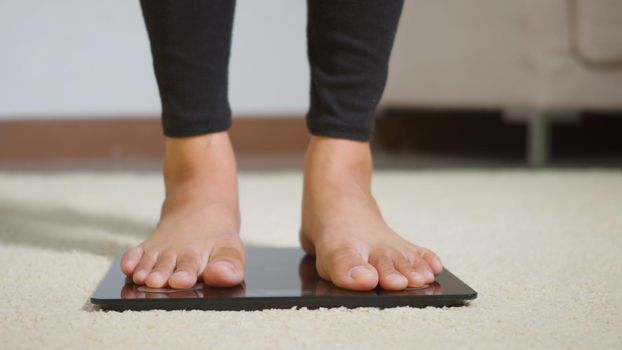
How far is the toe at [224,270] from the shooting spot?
668 mm

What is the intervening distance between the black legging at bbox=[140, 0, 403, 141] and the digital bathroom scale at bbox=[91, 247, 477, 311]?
18 cm

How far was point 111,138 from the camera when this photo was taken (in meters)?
2.40

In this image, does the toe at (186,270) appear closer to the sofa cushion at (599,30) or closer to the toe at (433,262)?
the toe at (433,262)

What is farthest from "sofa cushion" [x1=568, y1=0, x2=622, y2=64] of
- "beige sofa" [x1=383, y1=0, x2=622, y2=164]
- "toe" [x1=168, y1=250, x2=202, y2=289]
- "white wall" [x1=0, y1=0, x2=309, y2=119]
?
"toe" [x1=168, y1=250, x2=202, y2=289]

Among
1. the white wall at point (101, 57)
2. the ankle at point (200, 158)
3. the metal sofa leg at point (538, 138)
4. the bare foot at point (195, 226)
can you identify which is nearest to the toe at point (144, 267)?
the bare foot at point (195, 226)

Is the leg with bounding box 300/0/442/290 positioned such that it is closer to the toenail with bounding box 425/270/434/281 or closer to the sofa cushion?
the toenail with bounding box 425/270/434/281

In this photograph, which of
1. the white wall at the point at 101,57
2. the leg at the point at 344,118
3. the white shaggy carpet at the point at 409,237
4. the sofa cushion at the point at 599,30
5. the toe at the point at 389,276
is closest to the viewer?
the white shaggy carpet at the point at 409,237

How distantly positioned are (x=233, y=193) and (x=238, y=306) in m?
0.21

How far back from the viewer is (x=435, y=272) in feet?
2.33

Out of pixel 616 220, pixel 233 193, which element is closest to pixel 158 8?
pixel 233 193

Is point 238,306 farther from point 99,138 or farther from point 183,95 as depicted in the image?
point 99,138

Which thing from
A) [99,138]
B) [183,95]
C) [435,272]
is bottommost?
[99,138]

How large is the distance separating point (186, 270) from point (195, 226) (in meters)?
0.10

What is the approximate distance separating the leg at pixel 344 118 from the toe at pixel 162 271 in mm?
129
